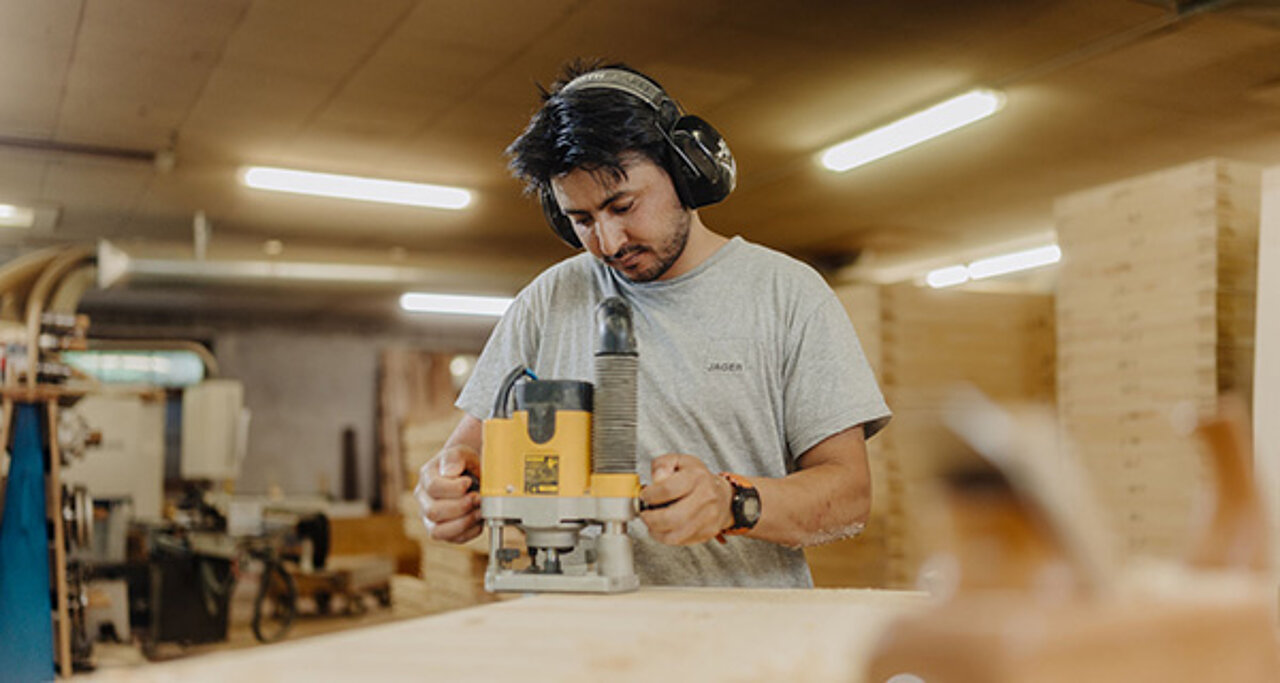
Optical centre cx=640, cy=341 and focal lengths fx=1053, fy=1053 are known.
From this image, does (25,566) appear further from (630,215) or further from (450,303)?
(450,303)

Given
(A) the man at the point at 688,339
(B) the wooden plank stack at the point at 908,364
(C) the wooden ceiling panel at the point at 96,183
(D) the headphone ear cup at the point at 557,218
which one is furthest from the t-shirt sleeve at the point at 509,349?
(C) the wooden ceiling panel at the point at 96,183

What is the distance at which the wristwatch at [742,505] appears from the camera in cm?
154

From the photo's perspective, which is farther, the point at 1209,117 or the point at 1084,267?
the point at 1209,117

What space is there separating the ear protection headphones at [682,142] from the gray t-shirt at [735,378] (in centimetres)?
12

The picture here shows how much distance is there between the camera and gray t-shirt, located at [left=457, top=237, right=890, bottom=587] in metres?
1.81

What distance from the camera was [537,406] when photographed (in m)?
1.51

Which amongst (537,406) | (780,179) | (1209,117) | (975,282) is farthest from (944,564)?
(975,282)

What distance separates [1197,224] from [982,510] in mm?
4053

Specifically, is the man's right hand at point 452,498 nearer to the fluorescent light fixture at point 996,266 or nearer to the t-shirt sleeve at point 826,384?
the t-shirt sleeve at point 826,384

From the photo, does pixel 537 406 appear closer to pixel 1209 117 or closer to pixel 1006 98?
pixel 1006 98

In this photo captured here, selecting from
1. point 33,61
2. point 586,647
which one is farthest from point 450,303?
point 586,647

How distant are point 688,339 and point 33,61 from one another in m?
5.82

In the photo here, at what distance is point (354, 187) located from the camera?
8.92 m

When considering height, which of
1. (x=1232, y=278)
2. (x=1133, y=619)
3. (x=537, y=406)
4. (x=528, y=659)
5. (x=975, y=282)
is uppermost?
(x=975, y=282)
